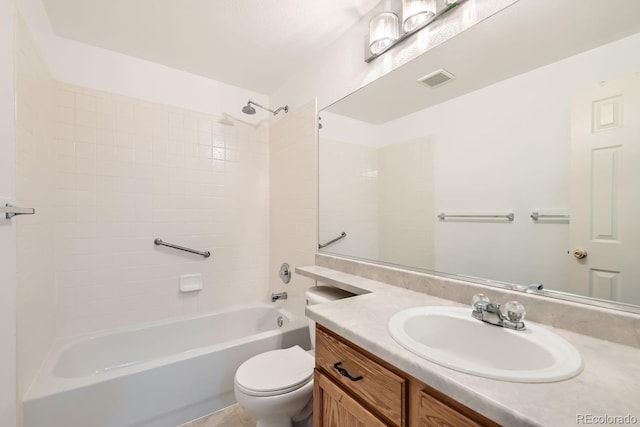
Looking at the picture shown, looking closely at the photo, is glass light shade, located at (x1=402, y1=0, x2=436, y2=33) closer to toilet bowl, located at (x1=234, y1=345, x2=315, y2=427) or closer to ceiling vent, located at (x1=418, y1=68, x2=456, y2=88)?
ceiling vent, located at (x1=418, y1=68, x2=456, y2=88)

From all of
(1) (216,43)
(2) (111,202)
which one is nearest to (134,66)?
(1) (216,43)

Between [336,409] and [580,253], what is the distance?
0.95 metres

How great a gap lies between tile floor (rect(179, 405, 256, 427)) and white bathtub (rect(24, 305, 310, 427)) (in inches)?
1.3

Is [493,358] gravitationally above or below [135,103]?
below

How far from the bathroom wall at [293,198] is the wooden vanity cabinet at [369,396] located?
1.07 meters

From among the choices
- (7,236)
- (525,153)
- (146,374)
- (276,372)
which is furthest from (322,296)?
(7,236)

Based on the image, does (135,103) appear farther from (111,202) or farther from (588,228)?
(588,228)

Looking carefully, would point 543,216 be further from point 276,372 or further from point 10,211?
point 10,211

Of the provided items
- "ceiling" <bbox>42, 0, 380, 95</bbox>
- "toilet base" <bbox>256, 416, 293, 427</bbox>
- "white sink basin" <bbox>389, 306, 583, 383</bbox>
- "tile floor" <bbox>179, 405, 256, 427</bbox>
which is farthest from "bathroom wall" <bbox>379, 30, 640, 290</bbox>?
"tile floor" <bbox>179, 405, 256, 427</bbox>

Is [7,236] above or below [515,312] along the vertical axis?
above

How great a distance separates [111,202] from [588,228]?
2629 millimetres

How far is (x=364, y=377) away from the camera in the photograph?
75 centimetres

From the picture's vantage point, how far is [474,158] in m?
1.13

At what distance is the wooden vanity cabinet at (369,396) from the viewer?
0.56 metres
